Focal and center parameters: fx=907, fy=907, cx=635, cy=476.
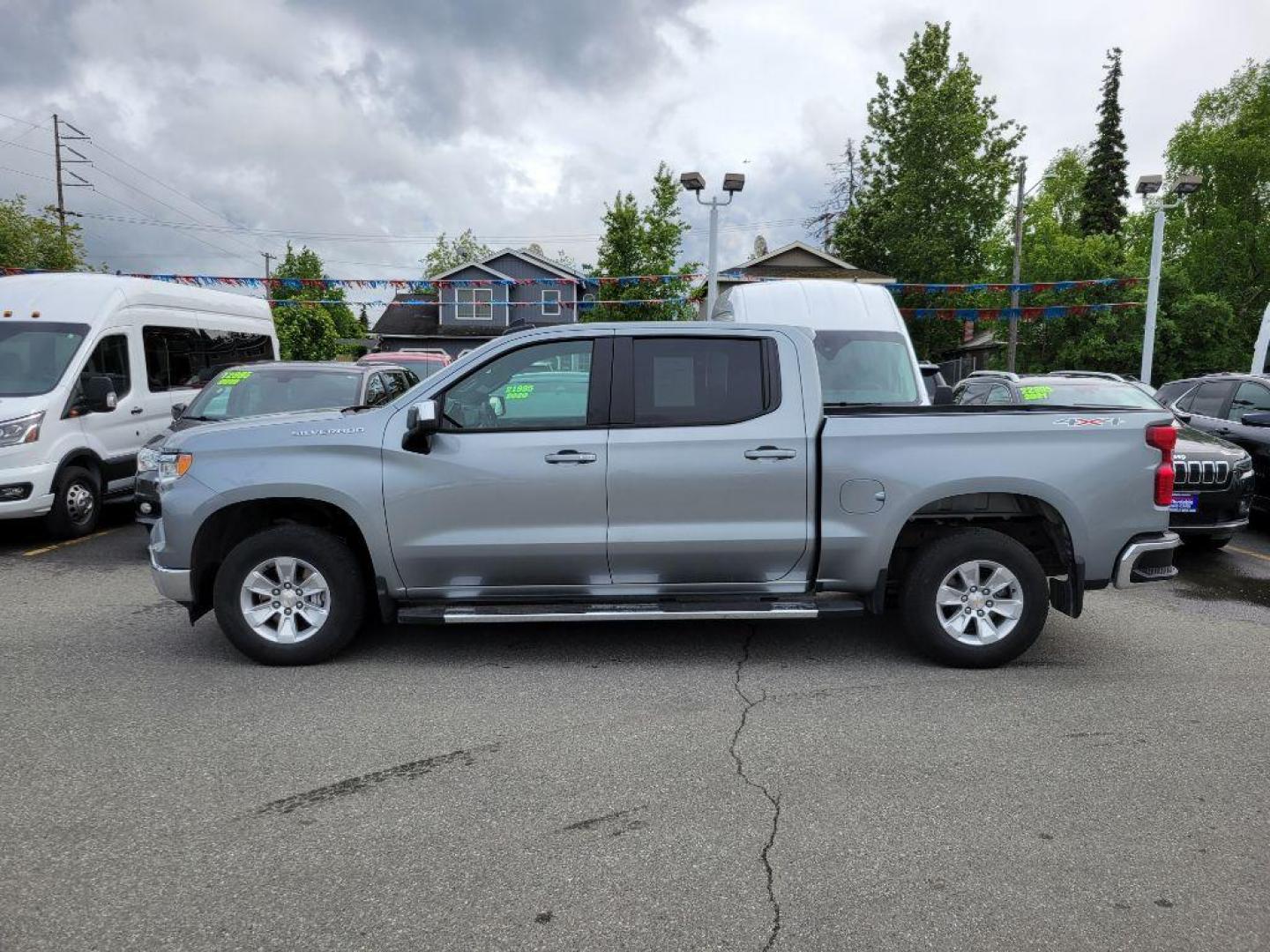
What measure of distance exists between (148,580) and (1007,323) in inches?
1320

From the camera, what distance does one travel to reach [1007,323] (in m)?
34.8

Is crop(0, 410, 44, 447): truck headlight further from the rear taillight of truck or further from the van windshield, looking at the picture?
the rear taillight of truck

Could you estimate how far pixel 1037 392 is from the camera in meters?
10.6

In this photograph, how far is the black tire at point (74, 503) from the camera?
896 cm

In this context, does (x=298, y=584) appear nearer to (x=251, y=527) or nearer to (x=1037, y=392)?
(x=251, y=527)

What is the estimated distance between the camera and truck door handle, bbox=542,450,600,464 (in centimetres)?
498

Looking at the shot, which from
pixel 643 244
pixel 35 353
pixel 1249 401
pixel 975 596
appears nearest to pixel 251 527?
pixel 975 596

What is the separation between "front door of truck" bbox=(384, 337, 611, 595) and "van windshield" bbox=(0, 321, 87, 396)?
6.14 meters

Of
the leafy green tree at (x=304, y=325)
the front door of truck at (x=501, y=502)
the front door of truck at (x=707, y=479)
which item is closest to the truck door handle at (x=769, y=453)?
the front door of truck at (x=707, y=479)

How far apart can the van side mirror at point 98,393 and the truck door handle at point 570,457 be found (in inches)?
259

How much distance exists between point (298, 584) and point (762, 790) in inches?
115

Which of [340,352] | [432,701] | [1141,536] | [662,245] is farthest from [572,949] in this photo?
[340,352]

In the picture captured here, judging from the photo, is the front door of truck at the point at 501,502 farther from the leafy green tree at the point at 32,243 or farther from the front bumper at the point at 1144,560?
the leafy green tree at the point at 32,243

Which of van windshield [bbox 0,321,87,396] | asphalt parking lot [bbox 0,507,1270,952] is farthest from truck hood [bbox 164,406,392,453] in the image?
van windshield [bbox 0,321,87,396]
